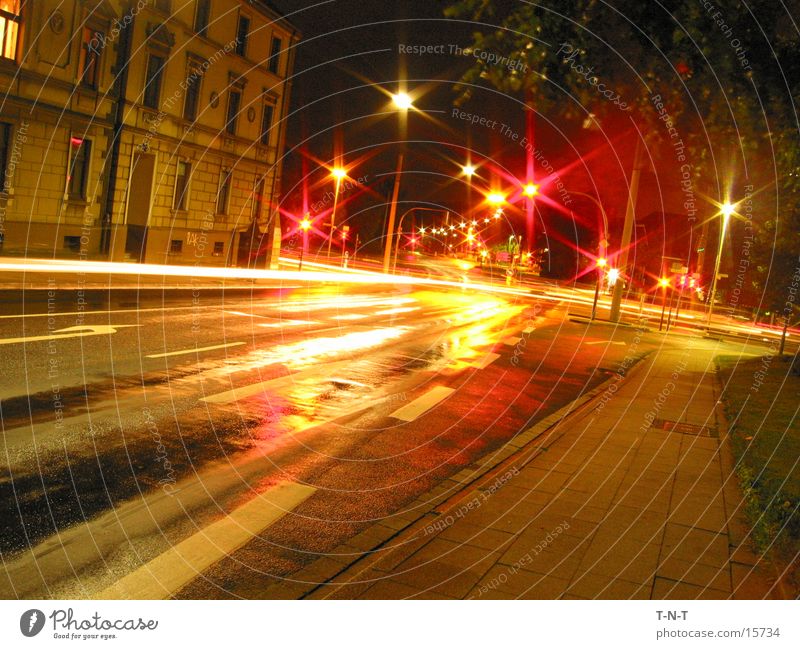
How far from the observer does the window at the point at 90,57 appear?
3300cm

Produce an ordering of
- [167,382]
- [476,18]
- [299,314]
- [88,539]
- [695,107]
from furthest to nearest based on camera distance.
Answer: [299,314]
[167,382]
[695,107]
[476,18]
[88,539]

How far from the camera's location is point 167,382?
1253 centimetres

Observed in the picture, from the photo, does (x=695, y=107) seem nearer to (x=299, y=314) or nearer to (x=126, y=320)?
(x=126, y=320)

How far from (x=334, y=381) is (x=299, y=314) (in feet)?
36.8

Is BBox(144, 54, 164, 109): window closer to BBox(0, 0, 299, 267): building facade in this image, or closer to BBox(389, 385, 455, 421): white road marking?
BBox(0, 0, 299, 267): building facade

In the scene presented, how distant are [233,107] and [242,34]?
3744mm

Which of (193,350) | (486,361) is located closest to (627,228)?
(486,361)

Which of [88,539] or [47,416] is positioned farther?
[47,416]

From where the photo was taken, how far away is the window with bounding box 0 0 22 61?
28375mm

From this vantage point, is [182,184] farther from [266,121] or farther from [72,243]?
[266,121]

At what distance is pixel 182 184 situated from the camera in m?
41.7

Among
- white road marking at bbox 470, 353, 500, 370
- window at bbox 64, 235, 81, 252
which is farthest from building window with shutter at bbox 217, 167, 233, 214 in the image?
white road marking at bbox 470, 353, 500, 370

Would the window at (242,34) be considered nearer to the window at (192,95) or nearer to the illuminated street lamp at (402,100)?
the window at (192,95)
